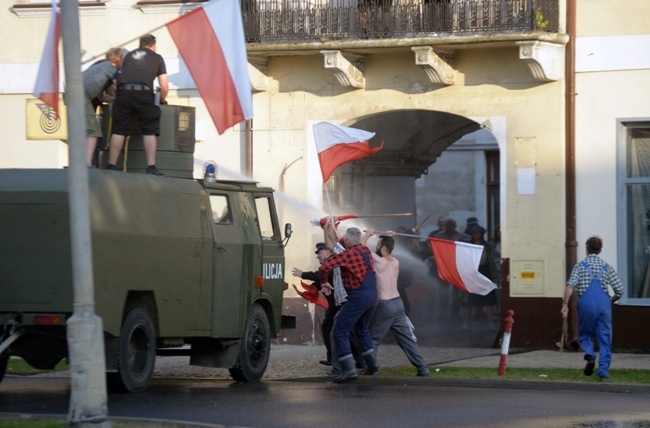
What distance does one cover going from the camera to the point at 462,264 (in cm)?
1623

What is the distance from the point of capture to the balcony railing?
18.3 meters

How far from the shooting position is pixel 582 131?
1833 centimetres

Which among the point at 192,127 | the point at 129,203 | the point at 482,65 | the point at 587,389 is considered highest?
the point at 482,65

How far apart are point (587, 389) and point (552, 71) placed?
225 inches

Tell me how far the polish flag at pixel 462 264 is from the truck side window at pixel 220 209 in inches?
121

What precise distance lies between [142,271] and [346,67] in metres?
7.29

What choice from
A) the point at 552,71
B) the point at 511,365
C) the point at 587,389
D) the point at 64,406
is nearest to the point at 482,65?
the point at 552,71

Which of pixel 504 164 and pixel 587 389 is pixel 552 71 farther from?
pixel 587 389

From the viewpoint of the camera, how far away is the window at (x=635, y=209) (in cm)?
1830

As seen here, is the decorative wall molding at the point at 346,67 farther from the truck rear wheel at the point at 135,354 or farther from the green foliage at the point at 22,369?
the truck rear wheel at the point at 135,354

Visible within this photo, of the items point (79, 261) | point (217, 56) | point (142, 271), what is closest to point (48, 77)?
point (142, 271)

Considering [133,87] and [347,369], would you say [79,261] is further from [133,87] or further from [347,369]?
[347,369]

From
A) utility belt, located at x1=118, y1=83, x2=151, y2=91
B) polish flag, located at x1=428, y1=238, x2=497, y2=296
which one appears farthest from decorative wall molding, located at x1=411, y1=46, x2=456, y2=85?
utility belt, located at x1=118, y1=83, x2=151, y2=91

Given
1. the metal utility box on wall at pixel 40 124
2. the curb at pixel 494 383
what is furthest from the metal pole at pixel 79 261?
the metal utility box on wall at pixel 40 124
